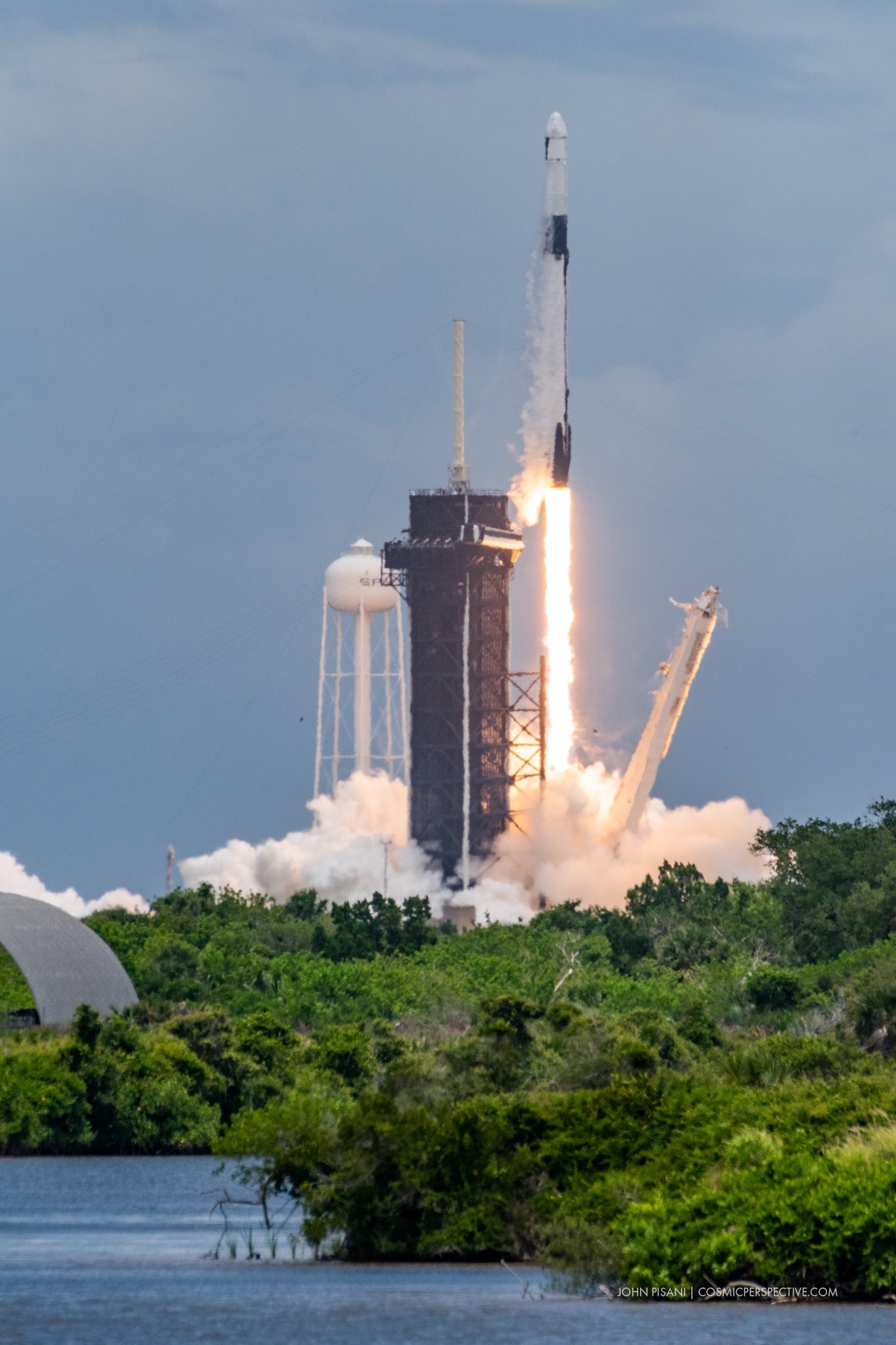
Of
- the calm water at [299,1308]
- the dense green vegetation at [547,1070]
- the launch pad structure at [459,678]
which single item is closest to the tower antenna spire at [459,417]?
the launch pad structure at [459,678]

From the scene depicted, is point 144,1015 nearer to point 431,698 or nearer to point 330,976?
point 330,976

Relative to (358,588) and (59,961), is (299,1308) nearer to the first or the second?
(59,961)

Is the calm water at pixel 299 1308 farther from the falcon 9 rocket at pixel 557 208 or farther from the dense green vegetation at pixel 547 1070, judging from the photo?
the falcon 9 rocket at pixel 557 208

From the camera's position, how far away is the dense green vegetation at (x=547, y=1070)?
40.2m

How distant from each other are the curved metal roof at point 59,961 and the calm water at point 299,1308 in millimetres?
38609

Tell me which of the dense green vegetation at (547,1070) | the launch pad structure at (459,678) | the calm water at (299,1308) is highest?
the launch pad structure at (459,678)

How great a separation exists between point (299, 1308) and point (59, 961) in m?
54.7

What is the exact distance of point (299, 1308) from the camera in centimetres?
4059

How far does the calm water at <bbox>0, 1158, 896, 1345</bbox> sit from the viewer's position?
3725 cm

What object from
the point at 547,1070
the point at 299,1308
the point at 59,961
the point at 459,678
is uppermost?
the point at 459,678

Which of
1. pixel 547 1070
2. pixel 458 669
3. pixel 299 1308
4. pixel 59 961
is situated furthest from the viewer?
pixel 458 669

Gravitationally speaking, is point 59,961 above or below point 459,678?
below

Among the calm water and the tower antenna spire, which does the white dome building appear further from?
the calm water

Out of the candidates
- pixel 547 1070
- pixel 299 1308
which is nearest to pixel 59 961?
pixel 547 1070
